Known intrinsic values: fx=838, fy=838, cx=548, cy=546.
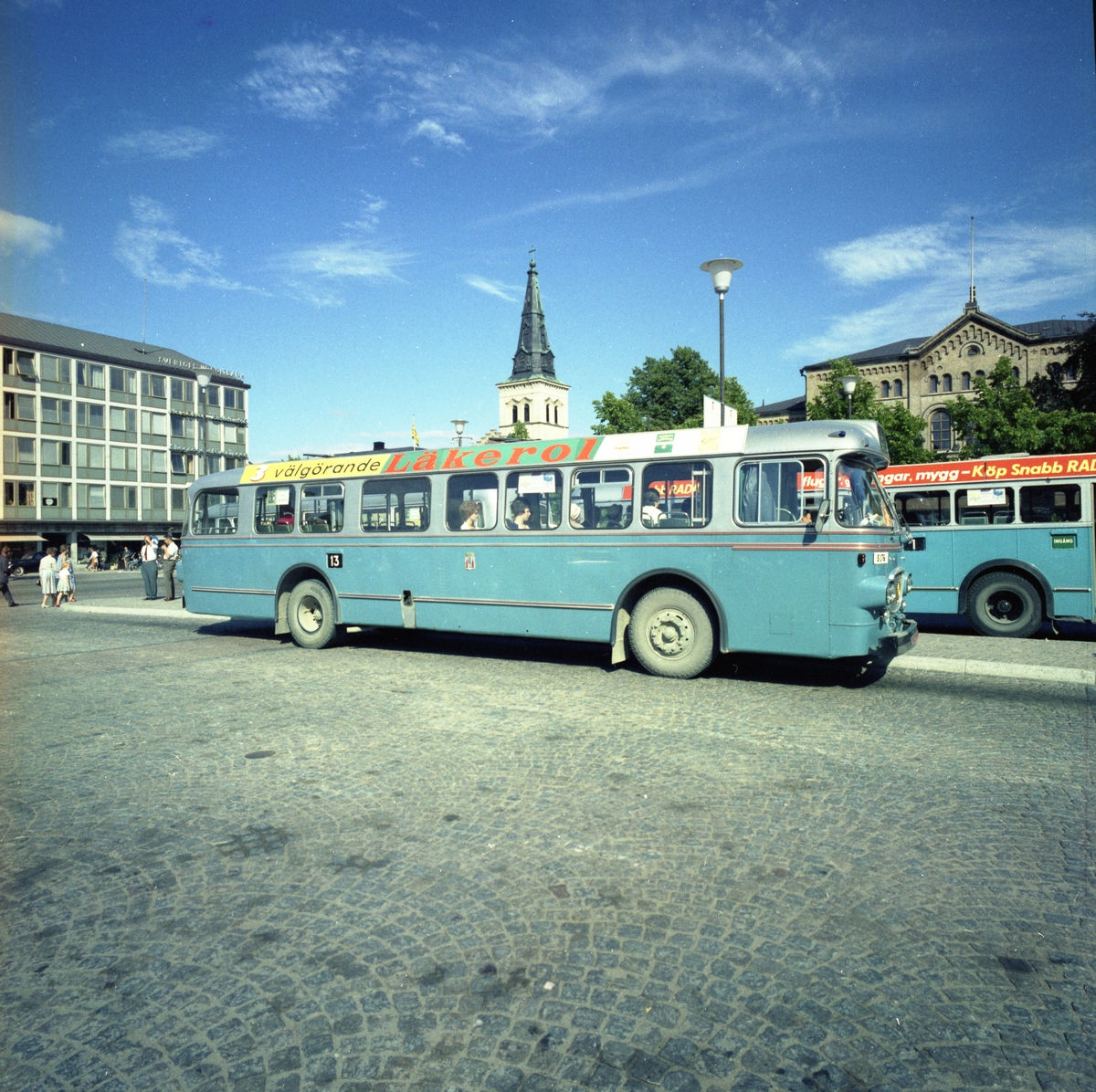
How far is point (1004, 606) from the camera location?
45.3ft

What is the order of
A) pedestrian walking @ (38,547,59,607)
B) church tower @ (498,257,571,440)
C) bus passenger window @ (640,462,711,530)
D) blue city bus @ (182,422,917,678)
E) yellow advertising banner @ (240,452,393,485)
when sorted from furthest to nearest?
church tower @ (498,257,571,440)
pedestrian walking @ (38,547,59,607)
yellow advertising banner @ (240,452,393,485)
bus passenger window @ (640,462,711,530)
blue city bus @ (182,422,917,678)

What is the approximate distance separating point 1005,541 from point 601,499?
761 cm

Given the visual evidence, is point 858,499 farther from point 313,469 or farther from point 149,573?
point 149,573

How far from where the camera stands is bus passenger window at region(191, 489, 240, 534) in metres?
13.8

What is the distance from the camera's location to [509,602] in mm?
10930

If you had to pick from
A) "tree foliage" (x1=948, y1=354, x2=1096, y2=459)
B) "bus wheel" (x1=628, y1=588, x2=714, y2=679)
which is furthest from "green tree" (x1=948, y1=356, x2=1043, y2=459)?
"bus wheel" (x1=628, y1=588, x2=714, y2=679)

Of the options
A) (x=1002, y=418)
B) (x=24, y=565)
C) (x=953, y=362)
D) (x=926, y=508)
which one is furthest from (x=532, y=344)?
(x=926, y=508)

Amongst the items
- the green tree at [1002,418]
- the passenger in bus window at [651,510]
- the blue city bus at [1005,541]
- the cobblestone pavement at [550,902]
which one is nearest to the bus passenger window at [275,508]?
the cobblestone pavement at [550,902]

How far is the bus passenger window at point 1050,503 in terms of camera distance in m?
13.3

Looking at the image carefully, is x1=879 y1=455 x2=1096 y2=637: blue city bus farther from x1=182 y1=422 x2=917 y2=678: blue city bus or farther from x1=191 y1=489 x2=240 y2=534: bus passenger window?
x1=191 y1=489 x2=240 y2=534: bus passenger window

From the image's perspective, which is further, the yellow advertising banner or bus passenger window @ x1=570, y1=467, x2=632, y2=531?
the yellow advertising banner

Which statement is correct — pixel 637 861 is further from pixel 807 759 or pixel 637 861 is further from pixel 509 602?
pixel 509 602

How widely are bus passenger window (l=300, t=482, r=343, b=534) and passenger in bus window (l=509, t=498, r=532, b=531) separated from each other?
301 cm

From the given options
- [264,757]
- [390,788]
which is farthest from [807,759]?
[264,757]
